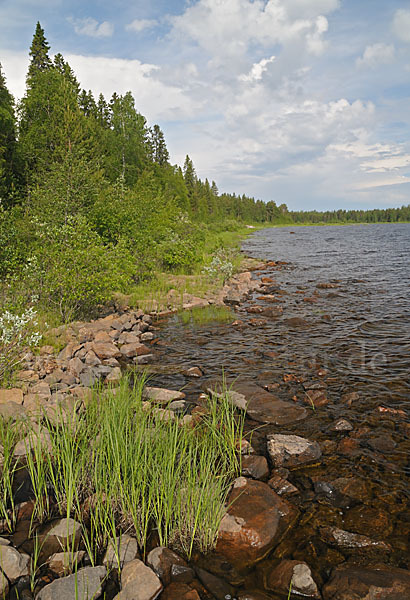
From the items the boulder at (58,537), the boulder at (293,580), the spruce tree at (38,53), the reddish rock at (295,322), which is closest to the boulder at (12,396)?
the boulder at (58,537)

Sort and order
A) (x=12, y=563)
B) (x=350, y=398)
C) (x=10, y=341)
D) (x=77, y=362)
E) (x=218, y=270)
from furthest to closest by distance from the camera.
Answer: (x=218, y=270), (x=77, y=362), (x=10, y=341), (x=350, y=398), (x=12, y=563)

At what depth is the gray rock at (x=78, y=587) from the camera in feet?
11.2

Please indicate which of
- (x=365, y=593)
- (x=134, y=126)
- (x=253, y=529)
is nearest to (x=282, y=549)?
(x=253, y=529)

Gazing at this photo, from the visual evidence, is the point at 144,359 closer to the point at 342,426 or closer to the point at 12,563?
the point at 342,426

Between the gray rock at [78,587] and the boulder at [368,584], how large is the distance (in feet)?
7.20

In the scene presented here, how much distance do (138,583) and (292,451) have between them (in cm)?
309

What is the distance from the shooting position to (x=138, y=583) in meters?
3.60

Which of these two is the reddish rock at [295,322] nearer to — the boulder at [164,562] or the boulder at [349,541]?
the boulder at [349,541]

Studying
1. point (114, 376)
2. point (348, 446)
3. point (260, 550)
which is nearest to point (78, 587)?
point (260, 550)

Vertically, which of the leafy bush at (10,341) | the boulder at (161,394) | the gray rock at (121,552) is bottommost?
the gray rock at (121,552)

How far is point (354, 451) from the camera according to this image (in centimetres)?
606

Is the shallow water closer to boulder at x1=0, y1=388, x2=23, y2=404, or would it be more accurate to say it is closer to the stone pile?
the stone pile

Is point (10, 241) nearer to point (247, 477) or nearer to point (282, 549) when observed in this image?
point (247, 477)

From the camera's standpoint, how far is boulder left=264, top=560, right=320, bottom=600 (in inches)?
146
